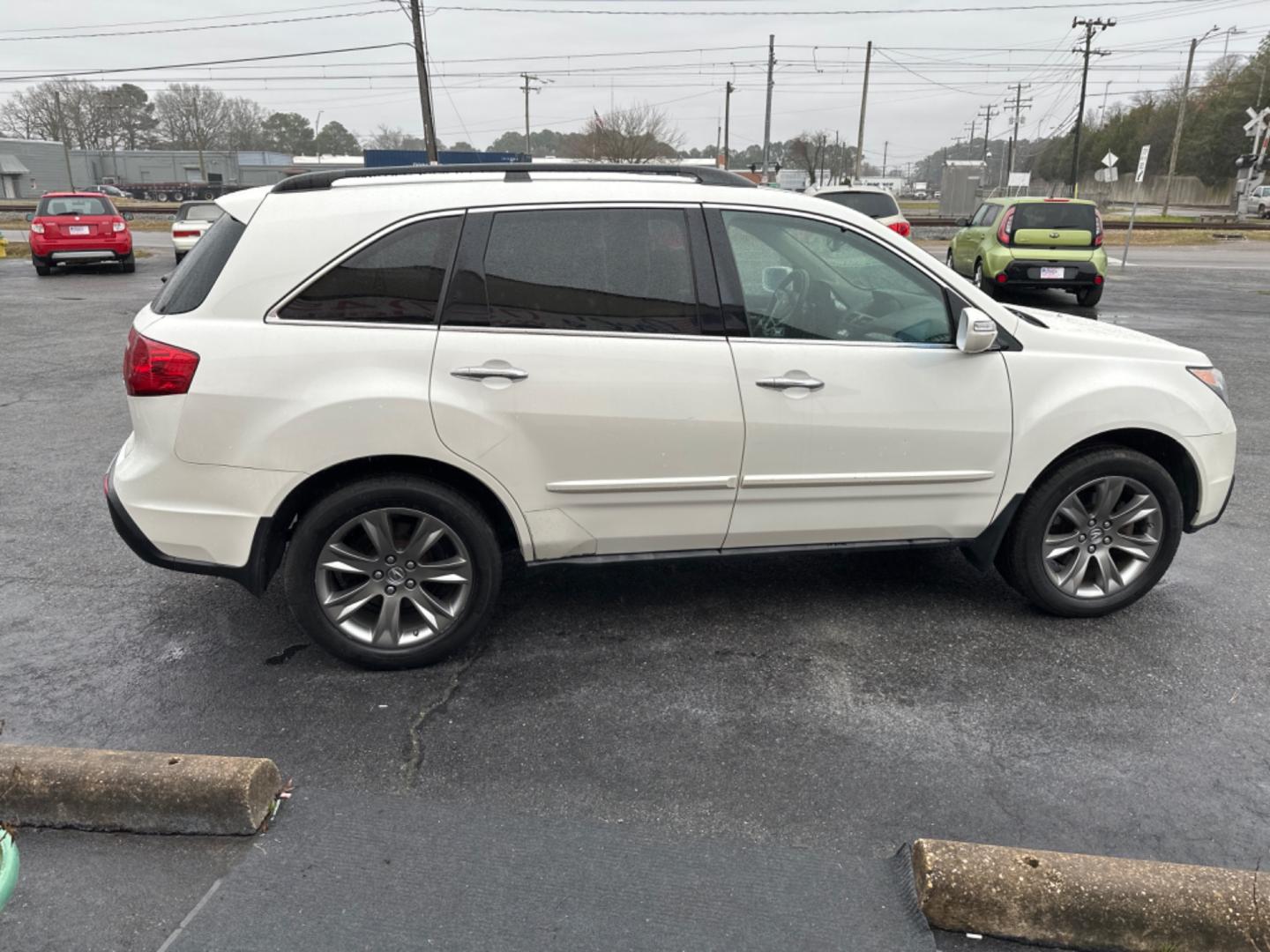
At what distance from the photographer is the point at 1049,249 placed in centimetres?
1492

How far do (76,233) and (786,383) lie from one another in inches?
781

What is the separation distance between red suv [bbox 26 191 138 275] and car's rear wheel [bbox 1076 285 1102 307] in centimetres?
1826

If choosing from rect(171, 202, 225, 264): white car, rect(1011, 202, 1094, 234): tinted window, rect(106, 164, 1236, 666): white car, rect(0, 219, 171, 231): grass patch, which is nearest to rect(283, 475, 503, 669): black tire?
rect(106, 164, 1236, 666): white car

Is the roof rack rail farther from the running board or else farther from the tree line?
the tree line

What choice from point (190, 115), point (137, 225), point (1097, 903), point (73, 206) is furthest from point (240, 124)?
point (1097, 903)

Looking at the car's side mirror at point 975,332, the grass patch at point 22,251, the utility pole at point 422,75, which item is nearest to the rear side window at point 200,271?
the car's side mirror at point 975,332

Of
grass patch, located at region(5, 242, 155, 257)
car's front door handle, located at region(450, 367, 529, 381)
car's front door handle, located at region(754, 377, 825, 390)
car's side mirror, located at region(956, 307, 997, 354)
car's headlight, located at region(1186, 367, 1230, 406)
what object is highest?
car's side mirror, located at region(956, 307, 997, 354)

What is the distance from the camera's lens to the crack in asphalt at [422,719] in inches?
118

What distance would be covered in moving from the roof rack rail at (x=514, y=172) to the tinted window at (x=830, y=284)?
28 cm

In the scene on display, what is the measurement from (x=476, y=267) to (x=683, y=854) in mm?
2109

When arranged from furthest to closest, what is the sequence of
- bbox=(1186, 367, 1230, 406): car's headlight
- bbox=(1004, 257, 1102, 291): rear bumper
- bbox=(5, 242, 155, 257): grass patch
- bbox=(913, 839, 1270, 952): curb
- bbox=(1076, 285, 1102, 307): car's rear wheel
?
1. bbox=(5, 242, 155, 257): grass patch
2. bbox=(1076, 285, 1102, 307): car's rear wheel
3. bbox=(1004, 257, 1102, 291): rear bumper
4. bbox=(1186, 367, 1230, 406): car's headlight
5. bbox=(913, 839, 1270, 952): curb

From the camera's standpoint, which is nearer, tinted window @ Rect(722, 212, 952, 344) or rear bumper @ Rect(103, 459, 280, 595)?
rear bumper @ Rect(103, 459, 280, 595)

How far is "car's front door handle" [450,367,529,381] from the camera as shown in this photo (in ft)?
11.0

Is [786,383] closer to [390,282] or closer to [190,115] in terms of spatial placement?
[390,282]
